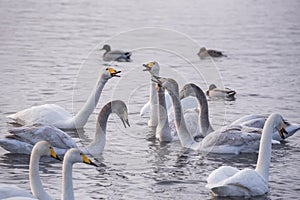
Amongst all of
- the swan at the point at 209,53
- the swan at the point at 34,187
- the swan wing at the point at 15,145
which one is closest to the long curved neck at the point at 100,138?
the swan wing at the point at 15,145

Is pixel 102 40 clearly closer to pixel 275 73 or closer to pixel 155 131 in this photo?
pixel 275 73

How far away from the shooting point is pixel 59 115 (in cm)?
1259

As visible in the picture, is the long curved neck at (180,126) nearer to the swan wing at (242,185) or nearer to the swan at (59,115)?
the swan at (59,115)

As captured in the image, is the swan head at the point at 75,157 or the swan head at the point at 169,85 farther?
the swan head at the point at 169,85

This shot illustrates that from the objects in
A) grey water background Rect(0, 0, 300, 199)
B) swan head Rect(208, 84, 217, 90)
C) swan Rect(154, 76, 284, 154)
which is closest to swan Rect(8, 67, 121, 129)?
grey water background Rect(0, 0, 300, 199)

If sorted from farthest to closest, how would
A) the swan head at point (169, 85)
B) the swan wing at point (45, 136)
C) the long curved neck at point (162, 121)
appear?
the long curved neck at point (162, 121), the swan head at point (169, 85), the swan wing at point (45, 136)

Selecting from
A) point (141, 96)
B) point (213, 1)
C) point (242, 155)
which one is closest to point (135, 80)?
point (141, 96)

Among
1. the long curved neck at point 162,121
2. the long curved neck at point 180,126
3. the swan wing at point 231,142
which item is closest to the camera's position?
the swan wing at point 231,142

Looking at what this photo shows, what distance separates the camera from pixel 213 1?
3822cm

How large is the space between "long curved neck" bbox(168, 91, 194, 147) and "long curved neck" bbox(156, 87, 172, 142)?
1.25ft

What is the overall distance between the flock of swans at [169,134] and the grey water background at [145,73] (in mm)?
187

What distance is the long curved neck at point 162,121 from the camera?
1218 centimetres

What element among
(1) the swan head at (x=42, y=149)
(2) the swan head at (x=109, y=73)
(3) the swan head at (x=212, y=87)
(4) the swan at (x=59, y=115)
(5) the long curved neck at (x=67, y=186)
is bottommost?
(5) the long curved neck at (x=67, y=186)

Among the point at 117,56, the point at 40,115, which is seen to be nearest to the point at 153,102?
the point at 40,115
